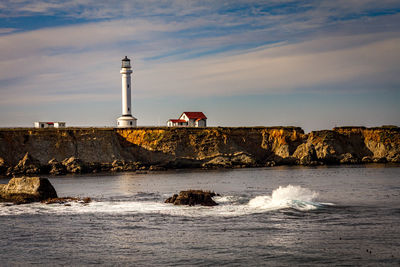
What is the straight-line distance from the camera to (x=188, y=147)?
7762 cm

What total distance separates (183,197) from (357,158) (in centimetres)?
5595

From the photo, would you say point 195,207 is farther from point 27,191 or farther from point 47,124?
point 47,124

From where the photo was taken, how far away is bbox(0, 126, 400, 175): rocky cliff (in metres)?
70.6

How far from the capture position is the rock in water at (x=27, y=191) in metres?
33.2

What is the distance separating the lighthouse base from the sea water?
5069 cm

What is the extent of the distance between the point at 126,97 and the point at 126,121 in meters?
4.43

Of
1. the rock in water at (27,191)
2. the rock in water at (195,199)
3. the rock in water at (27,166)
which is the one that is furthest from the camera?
the rock in water at (27,166)

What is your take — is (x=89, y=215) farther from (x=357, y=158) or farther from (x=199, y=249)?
(x=357, y=158)

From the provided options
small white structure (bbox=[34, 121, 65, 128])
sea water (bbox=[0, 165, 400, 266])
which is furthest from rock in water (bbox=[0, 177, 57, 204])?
small white structure (bbox=[34, 121, 65, 128])

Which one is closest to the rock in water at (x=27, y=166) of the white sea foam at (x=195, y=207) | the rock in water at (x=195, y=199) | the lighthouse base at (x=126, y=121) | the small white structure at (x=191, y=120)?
the lighthouse base at (x=126, y=121)

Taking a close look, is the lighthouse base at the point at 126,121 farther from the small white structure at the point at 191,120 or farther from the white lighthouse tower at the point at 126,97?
the small white structure at the point at 191,120

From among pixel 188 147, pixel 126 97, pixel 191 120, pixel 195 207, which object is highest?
pixel 126 97

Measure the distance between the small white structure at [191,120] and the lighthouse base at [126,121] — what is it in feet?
35.4

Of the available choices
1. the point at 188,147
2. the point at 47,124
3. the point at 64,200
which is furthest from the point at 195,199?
the point at 47,124
